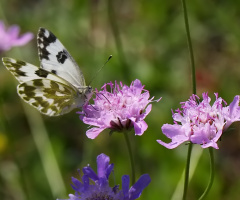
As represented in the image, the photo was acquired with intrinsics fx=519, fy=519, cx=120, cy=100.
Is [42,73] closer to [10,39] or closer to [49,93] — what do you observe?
[49,93]

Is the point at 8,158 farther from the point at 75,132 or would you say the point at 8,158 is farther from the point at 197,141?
the point at 197,141

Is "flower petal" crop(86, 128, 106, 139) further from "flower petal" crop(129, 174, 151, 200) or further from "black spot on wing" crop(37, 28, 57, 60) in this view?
"black spot on wing" crop(37, 28, 57, 60)

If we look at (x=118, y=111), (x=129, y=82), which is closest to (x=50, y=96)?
(x=118, y=111)

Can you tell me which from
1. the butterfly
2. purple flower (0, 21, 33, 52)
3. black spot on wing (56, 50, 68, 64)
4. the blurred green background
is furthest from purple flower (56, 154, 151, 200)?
purple flower (0, 21, 33, 52)

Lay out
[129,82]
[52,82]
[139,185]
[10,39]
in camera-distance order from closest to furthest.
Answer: [139,185] < [52,82] < [129,82] < [10,39]

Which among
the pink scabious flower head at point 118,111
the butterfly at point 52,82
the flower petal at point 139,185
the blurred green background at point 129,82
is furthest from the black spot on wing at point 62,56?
the flower petal at point 139,185

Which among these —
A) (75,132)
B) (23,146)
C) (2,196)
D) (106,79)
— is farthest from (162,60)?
(2,196)

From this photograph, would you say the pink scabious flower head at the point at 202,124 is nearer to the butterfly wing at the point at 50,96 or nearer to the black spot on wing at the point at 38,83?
the butterfly wing at the point at 50,96

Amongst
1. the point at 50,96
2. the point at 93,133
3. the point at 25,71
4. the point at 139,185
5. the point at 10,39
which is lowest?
the point at 139,185
